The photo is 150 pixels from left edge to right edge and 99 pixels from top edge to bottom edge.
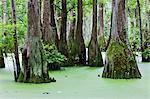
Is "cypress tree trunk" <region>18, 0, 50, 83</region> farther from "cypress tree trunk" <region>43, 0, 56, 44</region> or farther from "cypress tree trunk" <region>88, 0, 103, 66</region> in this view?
"cypress tree trunk" <region>88, 0, 103, 66</region>

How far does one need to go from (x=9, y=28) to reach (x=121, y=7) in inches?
113

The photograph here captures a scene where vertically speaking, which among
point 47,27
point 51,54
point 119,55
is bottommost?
point 51,54

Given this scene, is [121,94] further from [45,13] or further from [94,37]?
[94,37]

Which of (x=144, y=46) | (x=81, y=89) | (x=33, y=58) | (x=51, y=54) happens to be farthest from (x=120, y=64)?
(x=144, y=46)

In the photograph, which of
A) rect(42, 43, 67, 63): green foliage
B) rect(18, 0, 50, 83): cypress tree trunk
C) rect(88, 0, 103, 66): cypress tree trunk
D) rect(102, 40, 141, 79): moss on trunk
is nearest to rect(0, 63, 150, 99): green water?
rect(18, 0, 50, 83): cypress tree trunk

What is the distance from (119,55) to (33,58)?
84.4 inches

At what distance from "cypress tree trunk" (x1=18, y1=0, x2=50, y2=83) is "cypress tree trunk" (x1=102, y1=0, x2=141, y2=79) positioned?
5.51ft

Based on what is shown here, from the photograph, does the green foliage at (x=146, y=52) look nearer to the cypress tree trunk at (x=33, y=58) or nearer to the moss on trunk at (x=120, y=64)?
the moss on trunk at (x=120, y=64)

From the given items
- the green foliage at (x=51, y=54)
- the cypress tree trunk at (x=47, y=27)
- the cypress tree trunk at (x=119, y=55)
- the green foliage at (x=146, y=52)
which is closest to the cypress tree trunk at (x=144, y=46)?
the green foliage at (x=146, y=52)

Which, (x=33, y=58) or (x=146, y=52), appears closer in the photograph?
(x=33, y=58)

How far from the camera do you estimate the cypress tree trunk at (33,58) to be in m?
8.98

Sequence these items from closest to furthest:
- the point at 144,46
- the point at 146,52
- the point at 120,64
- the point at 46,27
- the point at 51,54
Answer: the point at 120,64
the point at 51,54
the point at 46,27
the point at 146,52
the point at 144,46

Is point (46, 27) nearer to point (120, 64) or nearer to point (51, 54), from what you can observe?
point (51, 54)

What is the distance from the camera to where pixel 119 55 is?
32.8ft
